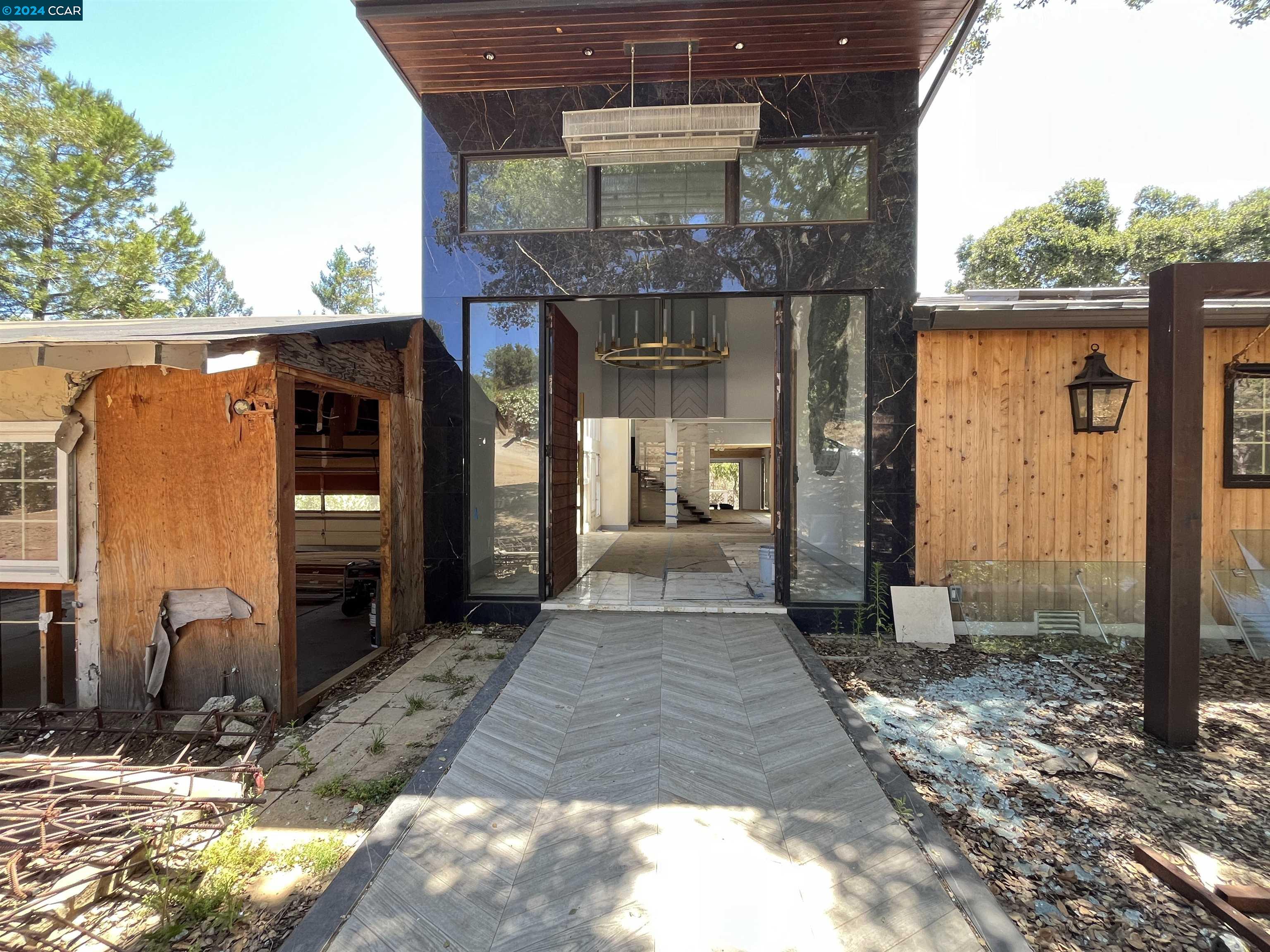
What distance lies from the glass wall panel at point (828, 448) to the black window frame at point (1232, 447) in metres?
2.82

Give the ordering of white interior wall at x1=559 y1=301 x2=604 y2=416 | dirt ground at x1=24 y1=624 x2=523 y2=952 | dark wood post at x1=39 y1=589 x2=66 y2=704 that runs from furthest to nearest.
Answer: white interior wall at x1=559 y1=301 x2=604 y2=416 < dark wood post at x1=39 y1=589 x2=66 y2=704 < dirt ground at x1=24 y1=624 x2=523 y2=952

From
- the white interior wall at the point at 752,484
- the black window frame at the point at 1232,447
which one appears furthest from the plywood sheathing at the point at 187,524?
the white interior wall at the point at 752,484

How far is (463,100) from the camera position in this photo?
15.4ft

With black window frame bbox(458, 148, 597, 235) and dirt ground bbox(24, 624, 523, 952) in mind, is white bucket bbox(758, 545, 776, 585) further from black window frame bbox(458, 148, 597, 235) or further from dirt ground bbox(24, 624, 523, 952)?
black window frame bbox(458, 148, 597, 235)

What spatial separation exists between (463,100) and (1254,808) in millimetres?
6711

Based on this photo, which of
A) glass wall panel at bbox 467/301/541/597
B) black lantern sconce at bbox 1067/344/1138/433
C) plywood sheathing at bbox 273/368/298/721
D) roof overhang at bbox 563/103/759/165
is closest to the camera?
plywood sheathing at bbox 273/368/298/721

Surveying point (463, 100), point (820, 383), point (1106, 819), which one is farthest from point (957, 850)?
point (463, 100)

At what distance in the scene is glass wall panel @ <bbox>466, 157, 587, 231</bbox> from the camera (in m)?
4.66

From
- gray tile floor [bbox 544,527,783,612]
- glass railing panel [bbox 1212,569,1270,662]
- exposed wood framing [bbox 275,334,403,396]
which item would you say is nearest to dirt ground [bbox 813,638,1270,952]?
glass railing panel [bbox 1212,569,1270,662]

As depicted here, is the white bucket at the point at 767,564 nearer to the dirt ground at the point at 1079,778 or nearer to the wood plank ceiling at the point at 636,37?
the dirt ground at the point at 1079,778

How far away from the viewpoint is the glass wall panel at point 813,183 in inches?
177

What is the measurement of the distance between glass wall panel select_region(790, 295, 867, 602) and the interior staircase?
30.5ft

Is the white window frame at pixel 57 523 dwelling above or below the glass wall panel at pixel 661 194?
below

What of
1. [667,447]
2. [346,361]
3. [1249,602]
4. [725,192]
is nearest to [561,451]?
[346,361]
